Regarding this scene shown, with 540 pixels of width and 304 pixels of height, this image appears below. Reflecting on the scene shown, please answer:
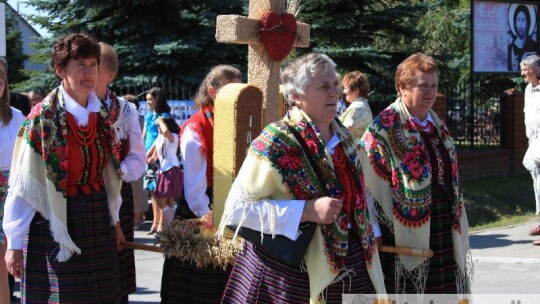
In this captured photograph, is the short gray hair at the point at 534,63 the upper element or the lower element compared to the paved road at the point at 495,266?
upper

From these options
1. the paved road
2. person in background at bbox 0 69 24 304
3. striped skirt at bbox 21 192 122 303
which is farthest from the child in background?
striped skirt at bbox 21 192 122 303

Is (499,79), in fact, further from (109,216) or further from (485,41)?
(109,216)

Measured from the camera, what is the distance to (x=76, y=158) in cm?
447

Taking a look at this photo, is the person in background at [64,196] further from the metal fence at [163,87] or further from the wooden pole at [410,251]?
the metal fence at [163,87]

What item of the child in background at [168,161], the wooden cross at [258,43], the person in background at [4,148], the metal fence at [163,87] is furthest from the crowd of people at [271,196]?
the metal fence at [163,87]

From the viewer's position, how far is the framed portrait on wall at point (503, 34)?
51.3 feet

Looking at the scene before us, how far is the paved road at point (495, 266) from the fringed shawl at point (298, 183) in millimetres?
3210

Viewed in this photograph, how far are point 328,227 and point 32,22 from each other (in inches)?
501

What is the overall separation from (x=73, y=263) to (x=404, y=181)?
179 cm

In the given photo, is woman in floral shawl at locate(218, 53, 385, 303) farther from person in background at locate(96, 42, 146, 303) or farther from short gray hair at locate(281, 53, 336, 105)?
person in background at locate(96, 42, 146, 303)

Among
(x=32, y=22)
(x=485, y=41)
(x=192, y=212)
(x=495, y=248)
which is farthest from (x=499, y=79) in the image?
(x=192, y=212)

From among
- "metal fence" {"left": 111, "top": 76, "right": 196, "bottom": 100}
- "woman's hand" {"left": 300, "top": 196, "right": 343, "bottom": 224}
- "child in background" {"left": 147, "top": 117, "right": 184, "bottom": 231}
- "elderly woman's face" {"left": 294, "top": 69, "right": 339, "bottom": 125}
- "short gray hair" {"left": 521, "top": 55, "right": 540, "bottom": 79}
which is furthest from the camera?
"metal fence" {"left": 111, "top": 76, "right": 196, "bottom": 100}

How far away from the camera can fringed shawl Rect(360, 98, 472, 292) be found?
186 inches

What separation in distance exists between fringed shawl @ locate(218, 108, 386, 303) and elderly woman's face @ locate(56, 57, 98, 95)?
3.43 feet
